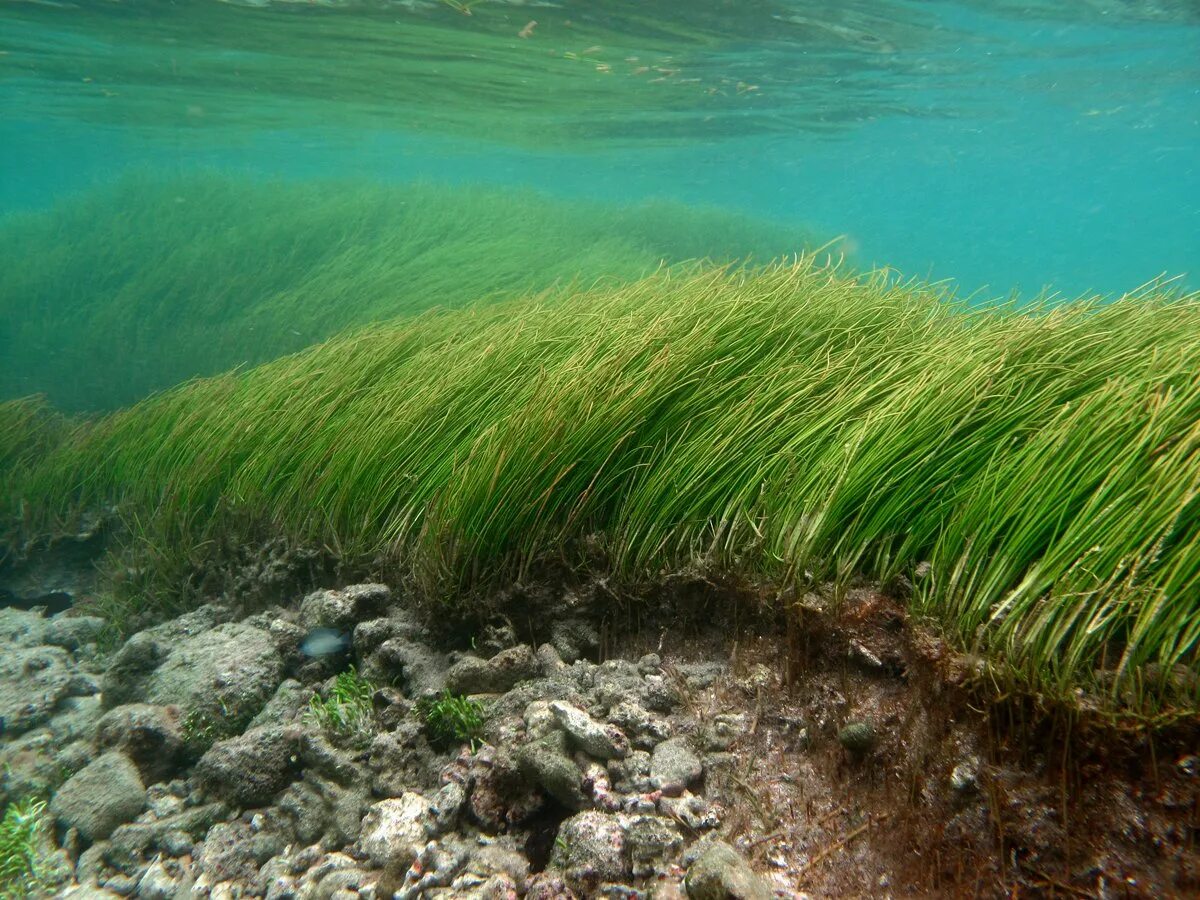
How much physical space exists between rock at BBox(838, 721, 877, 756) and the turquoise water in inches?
139

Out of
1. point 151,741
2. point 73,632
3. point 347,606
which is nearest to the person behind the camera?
point 151,741

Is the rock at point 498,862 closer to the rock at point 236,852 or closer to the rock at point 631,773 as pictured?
the rock at point 631,773

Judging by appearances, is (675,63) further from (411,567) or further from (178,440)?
(411,567)

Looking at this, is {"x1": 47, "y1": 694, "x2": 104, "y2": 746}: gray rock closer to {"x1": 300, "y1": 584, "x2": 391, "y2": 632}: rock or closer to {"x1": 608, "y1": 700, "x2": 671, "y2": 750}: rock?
{"x1": 300, "y1": 584, "x2": 391, "y2": 632}: rock

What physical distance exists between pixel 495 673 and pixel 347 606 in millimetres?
857

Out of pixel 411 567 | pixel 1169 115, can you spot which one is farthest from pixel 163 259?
pixel 1169 115

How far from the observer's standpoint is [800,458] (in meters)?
2.60

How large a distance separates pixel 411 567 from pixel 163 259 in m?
14.8

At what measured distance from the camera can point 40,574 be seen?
5.73 metres

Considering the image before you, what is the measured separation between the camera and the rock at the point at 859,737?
1.91 metres

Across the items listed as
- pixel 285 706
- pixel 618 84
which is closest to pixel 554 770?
pixel 285 706

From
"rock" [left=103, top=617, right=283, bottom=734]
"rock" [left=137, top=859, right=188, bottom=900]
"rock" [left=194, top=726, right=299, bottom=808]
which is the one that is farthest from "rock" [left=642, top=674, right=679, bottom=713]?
"rock" [left=103, top=617, right=283, bottom=734]

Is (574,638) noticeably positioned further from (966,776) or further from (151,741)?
(151,741)

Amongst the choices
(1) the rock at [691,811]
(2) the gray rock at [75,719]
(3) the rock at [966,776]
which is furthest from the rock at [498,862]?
(2) the gray rock at [75,719]
